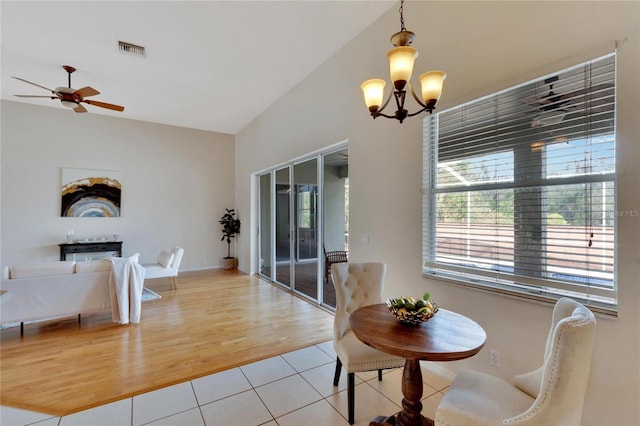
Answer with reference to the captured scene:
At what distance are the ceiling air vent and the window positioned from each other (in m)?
3.71

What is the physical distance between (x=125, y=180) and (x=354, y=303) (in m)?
6.36

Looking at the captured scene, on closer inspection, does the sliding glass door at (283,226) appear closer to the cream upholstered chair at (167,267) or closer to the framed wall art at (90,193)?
the cream upholstered chair at (167,267)

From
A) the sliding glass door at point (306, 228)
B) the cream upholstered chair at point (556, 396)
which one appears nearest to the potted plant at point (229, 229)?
the sliding glass door at point (306, 228)

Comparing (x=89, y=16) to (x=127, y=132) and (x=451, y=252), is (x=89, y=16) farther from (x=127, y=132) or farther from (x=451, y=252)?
(x=451, y=252)

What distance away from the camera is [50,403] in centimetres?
211

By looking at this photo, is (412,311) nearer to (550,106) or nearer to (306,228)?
(550,106)

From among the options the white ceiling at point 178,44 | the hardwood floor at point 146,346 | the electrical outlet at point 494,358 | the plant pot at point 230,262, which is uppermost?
the white ceiling at point 178,44

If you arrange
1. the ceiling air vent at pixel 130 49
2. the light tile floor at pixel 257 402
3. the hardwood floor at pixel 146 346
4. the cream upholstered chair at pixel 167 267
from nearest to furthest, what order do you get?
the light tile floor at pixel 257 402
the hardwood floor at pixel 146 346
the ceiling air vent at pixel 130 49
the cream upholstered chair at pixel 167 267

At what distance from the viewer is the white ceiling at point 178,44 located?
2.95 metres

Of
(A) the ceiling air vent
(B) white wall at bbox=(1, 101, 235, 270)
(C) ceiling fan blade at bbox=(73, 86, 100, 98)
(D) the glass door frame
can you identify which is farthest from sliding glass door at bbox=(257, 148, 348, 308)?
(C) ceiling fan blade at bbox=(73, 86, 100, 98)

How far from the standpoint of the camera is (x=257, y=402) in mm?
2133

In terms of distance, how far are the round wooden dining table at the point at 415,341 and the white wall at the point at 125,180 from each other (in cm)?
628

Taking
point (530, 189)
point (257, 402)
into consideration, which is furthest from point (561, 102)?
point (257, 402)

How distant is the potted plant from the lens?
23.9 ft
